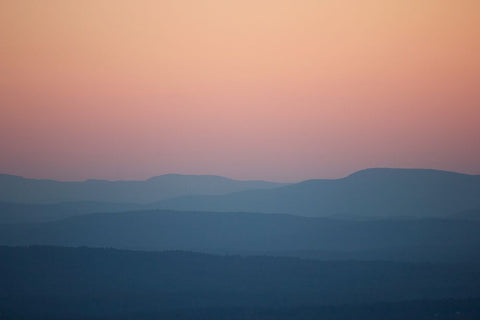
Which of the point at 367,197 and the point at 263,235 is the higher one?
the point at 367,197

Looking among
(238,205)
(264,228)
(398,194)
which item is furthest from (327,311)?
(398,194)

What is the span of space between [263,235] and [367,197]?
43.3 metres

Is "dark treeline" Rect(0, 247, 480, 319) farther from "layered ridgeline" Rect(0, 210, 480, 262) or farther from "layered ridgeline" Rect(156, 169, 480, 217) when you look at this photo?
"layered ridgeline" Rect(156, 169, 480, 217)

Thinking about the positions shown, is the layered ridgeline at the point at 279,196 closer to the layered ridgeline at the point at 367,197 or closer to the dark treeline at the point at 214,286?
the layered ridgeline at the point at 367,197

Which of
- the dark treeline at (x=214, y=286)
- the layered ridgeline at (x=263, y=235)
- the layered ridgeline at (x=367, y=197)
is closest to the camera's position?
the dark treeline at (x=214, y=286)

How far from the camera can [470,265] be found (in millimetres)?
40500

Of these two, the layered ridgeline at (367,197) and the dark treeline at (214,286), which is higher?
the layered ridgeline at (367,197)

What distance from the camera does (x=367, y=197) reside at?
10444 cm

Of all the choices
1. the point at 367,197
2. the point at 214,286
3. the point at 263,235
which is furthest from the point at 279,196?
the point at 214,286

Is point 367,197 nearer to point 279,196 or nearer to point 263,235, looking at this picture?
point 279,196

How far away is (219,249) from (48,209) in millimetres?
51709

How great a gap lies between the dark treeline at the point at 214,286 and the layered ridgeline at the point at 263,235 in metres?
9.82

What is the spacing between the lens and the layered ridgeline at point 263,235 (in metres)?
52.9

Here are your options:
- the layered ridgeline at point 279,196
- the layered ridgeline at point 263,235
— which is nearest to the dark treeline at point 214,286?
the layered ridgeline at point 263,235
